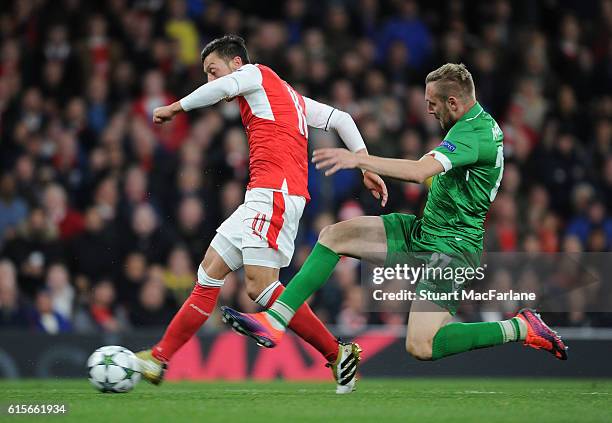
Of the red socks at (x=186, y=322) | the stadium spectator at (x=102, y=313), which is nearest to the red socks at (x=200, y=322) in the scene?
the red socks at (x=186, y=322)

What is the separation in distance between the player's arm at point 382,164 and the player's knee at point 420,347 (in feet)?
3.26

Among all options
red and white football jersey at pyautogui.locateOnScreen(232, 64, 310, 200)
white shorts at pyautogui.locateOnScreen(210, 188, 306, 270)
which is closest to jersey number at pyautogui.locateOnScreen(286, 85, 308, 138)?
red and white football jersey at pyautogui.locateOnScreen(232, 64, 310, 200)

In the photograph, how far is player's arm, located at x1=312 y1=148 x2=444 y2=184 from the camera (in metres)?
5.96

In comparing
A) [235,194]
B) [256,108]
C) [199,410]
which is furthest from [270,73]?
[235,194]

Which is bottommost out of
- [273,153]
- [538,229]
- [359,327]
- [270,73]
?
[359,327]

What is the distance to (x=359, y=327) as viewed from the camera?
10.4 m

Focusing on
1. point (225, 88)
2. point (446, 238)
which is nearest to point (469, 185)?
point (446, 238)

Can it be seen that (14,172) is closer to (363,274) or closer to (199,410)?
(363,274)

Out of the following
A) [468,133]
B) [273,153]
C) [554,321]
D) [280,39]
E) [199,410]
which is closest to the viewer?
[199,410]

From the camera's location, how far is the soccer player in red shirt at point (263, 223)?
23.1 feet

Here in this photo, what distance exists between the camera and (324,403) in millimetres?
6539

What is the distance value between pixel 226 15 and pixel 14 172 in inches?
112

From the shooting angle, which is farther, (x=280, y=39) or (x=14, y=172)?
(x=280, y=39)

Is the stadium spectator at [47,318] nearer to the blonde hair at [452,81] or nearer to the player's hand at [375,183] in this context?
the player's hand at [375,183]
